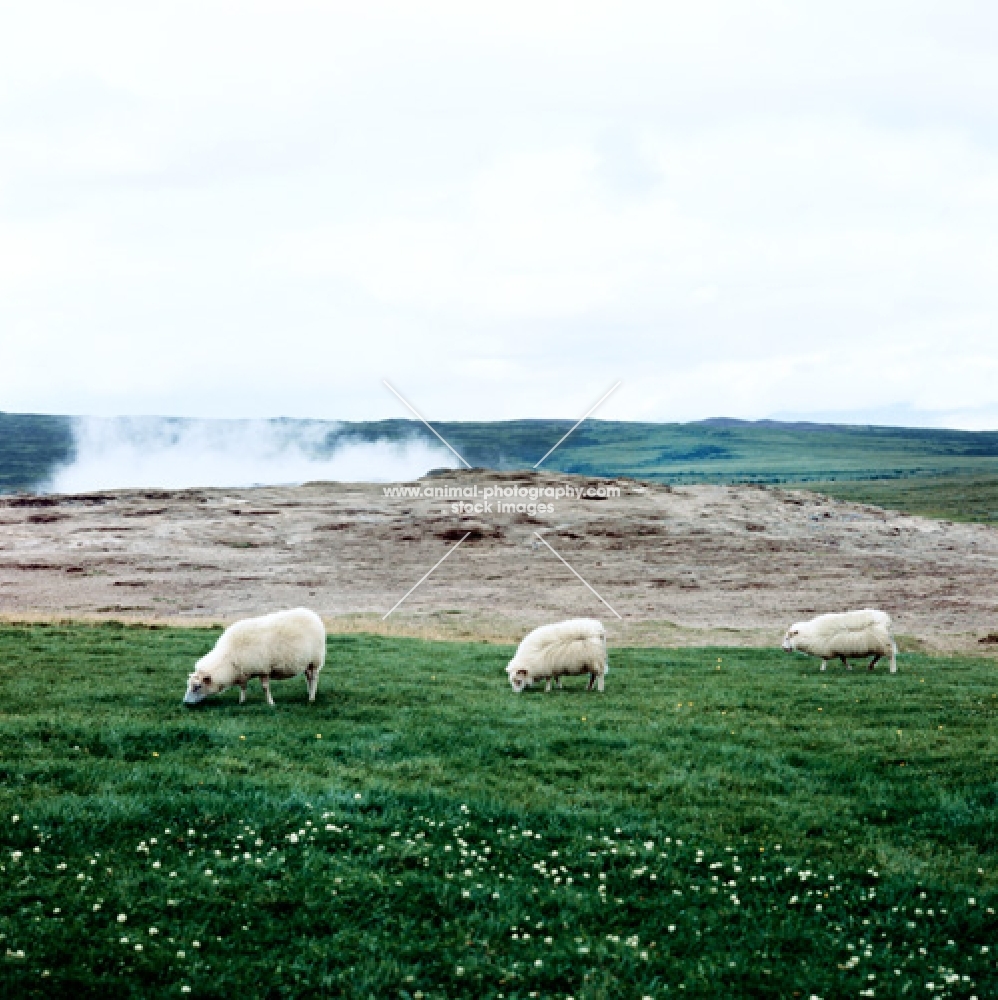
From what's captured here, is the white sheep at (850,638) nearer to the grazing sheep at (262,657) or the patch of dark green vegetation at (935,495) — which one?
the grazing sheep at (262,657)

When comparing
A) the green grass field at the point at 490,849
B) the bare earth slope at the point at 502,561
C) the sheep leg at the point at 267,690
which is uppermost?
the green grass field at the point at 490,849

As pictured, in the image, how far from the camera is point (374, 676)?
68.1 ft

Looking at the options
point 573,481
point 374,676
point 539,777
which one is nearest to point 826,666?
point 374,676

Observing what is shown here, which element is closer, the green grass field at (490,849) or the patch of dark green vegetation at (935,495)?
the green grass field at (490,849)

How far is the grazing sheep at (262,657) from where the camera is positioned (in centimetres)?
1738

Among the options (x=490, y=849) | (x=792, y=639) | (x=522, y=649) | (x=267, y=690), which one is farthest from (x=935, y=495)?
(x=490, y=849)

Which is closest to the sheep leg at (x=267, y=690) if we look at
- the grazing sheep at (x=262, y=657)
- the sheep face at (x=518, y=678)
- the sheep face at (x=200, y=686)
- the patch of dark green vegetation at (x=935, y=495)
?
the grazing sheep at (x=262, y=657)

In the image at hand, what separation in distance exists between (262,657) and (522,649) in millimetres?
6092

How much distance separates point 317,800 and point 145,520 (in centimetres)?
6773

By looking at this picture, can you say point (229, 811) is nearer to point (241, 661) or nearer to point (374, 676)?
point (241, 661)

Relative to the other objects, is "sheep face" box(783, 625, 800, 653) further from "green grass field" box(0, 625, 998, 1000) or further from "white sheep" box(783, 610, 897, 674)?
"green grass field" box(0, 625, 998, 1000)

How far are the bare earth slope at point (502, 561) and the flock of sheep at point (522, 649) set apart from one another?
28.4 feet

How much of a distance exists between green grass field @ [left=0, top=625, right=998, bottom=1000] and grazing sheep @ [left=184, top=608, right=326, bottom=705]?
57 centimetres

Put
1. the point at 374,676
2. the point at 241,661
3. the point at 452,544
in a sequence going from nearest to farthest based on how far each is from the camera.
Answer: the point at 241,661 < the point at 374,676 < the point at 452,544
